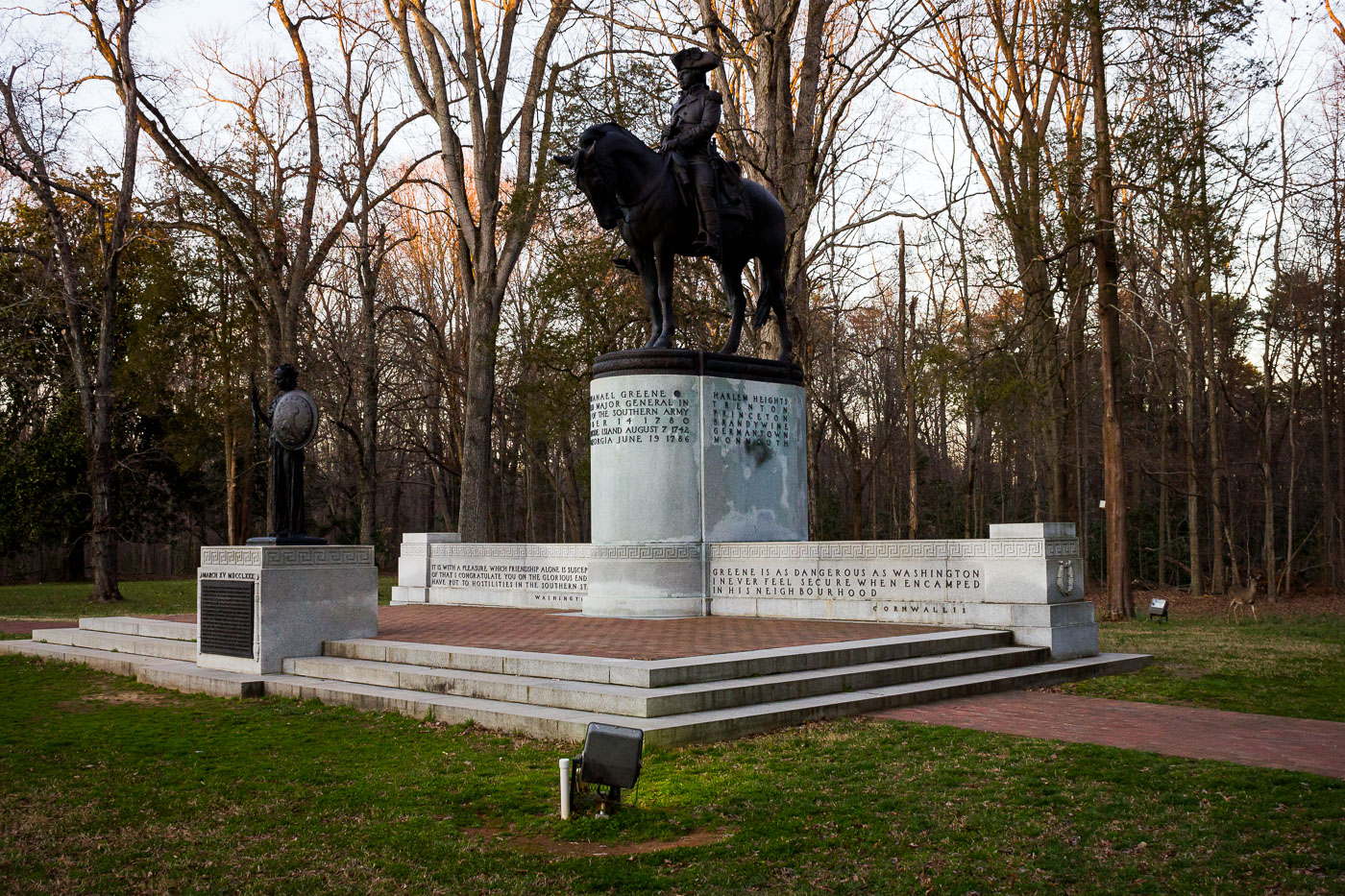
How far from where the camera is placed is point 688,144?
1501 cm

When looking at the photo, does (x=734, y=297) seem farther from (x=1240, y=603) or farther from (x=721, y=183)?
(x=1240, y=603)

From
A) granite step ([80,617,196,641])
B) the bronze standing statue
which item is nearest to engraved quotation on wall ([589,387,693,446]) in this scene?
the bronze standing statue

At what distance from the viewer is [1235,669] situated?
481 inches

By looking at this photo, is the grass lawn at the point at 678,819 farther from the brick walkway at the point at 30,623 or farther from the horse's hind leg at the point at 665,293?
the brick walkway at the point at 30,623

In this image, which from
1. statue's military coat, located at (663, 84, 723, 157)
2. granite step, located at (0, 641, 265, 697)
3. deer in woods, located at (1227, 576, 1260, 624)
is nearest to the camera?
granite step, located at (0, 641, 265, 697)

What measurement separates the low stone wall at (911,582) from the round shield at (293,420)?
5.42 metres

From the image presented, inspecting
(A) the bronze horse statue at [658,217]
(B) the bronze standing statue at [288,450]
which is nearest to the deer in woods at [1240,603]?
(A) the bronze horse statue at [658,217]

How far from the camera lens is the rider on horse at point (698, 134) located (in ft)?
49.1

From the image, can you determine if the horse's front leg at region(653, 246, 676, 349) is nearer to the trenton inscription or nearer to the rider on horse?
the rider on horse

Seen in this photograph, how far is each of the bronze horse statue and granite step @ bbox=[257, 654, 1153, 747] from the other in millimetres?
6731

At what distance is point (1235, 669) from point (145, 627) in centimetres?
1313

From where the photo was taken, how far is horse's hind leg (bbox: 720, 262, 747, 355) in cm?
1648

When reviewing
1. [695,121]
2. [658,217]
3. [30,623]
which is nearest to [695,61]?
[695,121]

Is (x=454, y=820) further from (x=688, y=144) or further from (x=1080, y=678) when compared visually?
(x=688, y=144)
